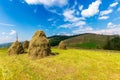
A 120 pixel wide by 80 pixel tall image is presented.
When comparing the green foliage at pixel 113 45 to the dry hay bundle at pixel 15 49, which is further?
the green foliage at pixel 113 45

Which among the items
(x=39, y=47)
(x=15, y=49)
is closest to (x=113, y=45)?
(x=15, y=49)

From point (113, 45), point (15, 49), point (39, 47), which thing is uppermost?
point (113, 45)

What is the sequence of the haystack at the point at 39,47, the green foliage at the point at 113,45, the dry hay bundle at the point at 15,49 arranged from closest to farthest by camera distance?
the haystack at the point at 39,47, the dry hay bundle at the point at 15,49, the green foliage at the point at 113,45

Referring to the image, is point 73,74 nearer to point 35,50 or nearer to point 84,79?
point 84,79

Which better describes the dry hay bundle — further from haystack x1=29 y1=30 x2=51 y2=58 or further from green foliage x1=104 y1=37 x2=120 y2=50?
green foliage x1=104 y1=37 x2=120 y2=50

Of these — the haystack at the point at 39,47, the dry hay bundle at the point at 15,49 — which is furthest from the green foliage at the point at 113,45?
the haystack at the point at 39,47

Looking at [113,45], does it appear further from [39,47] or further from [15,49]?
[39,47]

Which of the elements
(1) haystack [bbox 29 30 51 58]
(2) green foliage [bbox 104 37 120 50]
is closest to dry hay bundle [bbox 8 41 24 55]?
(1) haystack [bbox 29 30 51 58]

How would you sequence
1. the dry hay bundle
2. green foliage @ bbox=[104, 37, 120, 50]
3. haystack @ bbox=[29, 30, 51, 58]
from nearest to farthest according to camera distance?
haystack @ bbox=[29, 30, 51, 58], the dry hay bundle, green foliage @ bbox=[104, 37, 120, 50]

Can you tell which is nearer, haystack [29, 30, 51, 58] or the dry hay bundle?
haystack [29, 30, 51, 58]

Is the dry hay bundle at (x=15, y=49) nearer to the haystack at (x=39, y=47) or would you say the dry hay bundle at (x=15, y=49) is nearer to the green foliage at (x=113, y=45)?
the haystack at (x=39, y=47)

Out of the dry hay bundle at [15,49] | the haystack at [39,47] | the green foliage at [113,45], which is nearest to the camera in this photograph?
the haystack at [39,47]

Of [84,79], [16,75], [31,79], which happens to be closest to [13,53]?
[16,75]

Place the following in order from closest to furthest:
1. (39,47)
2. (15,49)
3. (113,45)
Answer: (39,47), (15,49), (113,45)
